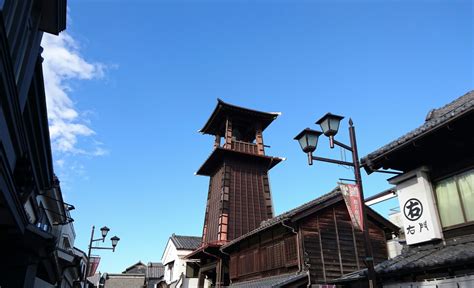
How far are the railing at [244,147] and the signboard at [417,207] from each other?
2404cm

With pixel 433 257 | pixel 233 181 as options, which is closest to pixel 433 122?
pixel 433 257

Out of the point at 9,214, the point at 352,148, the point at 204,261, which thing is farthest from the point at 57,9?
the point at 204,261

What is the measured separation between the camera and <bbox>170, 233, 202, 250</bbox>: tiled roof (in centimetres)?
4156

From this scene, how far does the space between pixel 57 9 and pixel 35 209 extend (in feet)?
25.3

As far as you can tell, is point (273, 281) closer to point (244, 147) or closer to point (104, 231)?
point (104, 231)

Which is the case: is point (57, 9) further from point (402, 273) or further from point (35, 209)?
point (402, 273)

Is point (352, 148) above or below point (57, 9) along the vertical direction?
below

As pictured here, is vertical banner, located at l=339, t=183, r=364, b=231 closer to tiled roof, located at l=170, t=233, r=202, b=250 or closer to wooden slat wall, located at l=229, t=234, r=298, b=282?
wooden slat wall, located at l=229, t=234, r=298, b=282


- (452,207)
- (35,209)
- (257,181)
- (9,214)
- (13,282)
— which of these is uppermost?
(257,181)

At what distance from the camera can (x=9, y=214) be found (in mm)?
6324

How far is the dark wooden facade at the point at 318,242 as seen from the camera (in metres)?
19.1

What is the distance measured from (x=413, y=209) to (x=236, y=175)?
2376 cm

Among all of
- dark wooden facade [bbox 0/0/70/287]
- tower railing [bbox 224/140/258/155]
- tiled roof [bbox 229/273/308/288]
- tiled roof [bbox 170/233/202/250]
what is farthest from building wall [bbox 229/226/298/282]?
tiled roof [bbox 170/233/202/250]

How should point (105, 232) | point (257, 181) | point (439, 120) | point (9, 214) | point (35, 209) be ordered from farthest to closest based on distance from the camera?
point (257, 181), point (105, 232), point (35, 209), point (439, 120), point (9, 214)
